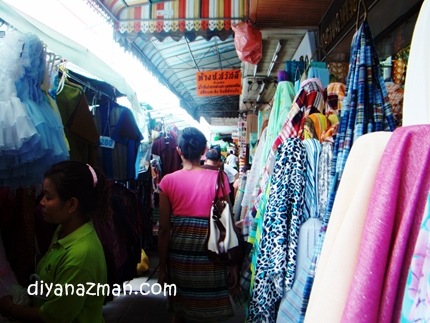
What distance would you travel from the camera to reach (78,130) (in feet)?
8.14

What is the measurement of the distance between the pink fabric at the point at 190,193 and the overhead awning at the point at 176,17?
88.4 inches

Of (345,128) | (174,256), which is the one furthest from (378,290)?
(174,256)

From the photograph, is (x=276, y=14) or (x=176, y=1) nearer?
(x=276, y=14)

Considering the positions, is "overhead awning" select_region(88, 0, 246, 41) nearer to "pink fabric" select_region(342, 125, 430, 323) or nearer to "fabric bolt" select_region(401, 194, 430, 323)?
"pink fabric" select_region(342, 125, 430, 323)

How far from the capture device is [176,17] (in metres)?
3.90

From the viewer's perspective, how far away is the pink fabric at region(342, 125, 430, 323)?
47cm

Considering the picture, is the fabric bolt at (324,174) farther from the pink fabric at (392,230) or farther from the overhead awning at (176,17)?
the overhead awning at (176,17)

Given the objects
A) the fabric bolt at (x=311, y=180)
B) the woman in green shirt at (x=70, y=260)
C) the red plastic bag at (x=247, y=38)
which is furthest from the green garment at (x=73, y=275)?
the red plastic bag at (x=247, y=38)

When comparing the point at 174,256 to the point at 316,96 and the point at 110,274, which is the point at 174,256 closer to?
the point at 110,274

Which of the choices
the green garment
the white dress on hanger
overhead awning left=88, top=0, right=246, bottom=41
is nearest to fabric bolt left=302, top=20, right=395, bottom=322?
the green garment

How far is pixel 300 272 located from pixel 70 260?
3.66 ft

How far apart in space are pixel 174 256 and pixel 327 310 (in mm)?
2033

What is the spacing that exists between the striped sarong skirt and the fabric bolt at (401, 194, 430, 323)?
6.68 ft

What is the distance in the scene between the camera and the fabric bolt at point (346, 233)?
0.53m
